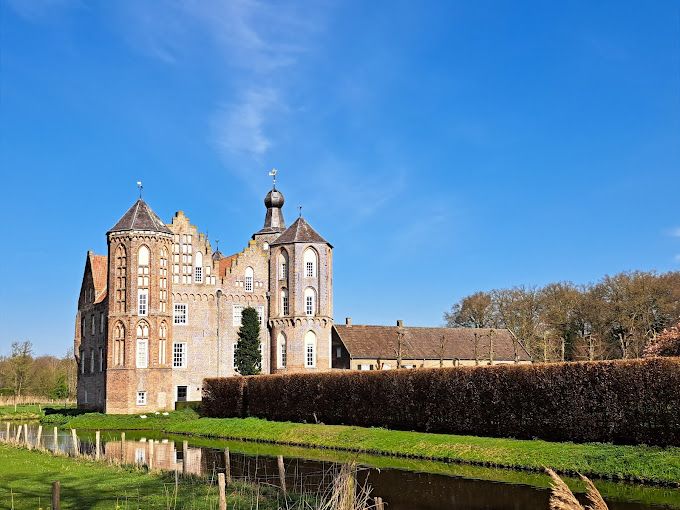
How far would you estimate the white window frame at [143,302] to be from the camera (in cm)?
4712

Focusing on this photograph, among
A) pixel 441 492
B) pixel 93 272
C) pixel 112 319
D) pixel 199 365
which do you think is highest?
pixel 93 272

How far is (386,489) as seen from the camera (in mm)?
18562

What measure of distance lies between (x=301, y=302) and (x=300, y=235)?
15.6 ft

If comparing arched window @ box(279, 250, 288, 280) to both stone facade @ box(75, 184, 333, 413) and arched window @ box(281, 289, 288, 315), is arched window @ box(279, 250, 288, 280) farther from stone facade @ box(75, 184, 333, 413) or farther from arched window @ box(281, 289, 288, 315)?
arched window @ box(281, 289, 288, 315)

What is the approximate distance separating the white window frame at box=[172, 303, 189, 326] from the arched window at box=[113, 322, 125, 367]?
4.39 m

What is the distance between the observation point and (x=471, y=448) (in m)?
24.0

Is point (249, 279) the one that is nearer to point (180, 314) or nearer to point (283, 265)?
point (283, 265)

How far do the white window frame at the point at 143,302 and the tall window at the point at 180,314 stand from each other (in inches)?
130

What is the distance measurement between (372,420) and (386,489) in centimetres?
1314

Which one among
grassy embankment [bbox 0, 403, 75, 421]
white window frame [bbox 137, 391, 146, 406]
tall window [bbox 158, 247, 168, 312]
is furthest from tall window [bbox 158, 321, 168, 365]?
grassy embankment [bbox 0, 403, 75, 421]

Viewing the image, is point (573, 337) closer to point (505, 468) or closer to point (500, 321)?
point (500, 321)

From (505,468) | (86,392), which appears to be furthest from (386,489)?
(86,392)

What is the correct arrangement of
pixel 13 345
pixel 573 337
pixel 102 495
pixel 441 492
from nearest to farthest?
pixel 102 495, pixel 441 492, pixel 573 337, pixel 13 345

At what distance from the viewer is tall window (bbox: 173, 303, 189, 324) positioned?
5028 cm
